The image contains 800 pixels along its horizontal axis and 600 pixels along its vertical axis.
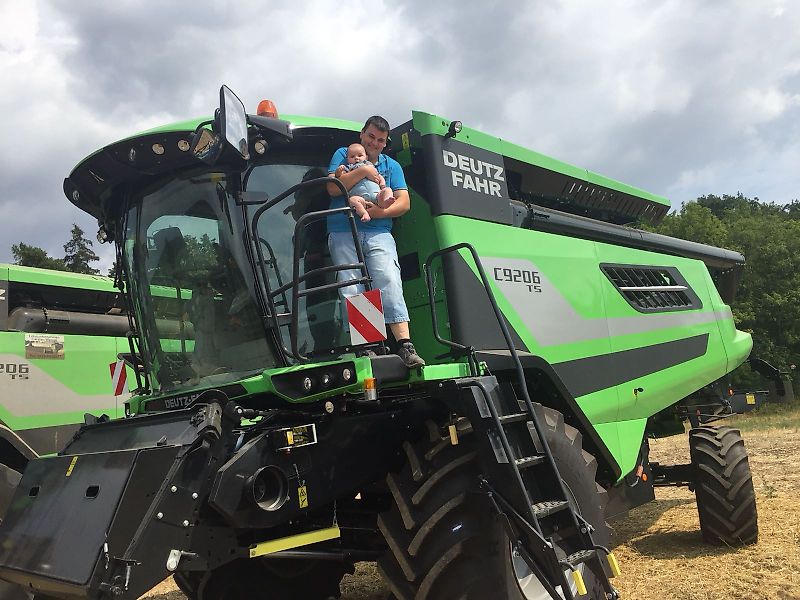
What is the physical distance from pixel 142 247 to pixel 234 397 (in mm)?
1273

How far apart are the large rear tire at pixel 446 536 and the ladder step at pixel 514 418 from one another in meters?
0.20

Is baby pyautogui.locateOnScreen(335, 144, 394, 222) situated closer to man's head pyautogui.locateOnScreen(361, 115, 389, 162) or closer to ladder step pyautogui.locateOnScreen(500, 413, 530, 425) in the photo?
man's head pyautogui.locateOnScreen(361, 115, 389, 162)

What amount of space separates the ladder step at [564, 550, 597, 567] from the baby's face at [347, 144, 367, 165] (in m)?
2.39

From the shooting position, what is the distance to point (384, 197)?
12.3ft

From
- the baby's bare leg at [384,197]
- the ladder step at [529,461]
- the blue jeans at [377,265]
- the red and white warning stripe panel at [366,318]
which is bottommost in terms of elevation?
the ladder step at [529,461]

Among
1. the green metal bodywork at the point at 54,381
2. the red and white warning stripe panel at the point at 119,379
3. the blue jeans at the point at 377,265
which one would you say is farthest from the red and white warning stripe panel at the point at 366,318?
the green metal bodywork at the point at 54,381

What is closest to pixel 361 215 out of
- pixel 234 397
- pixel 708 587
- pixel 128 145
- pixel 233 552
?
pixel 234 397

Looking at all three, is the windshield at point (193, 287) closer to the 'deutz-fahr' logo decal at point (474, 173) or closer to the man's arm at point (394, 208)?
the man's arm at point (394, 208)

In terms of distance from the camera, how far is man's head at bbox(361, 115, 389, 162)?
12.7 ft

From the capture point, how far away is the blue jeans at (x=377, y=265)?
3664mm

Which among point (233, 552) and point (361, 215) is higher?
point (361, 215)

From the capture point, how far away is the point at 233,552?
308 centimetres

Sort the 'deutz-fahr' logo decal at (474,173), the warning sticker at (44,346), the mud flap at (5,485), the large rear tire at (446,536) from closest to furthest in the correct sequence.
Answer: the large rear tire at (446,536)
the 'deutz-fahr' logo decal at (474,173)
the mud flap at (5,485)
the warning sticker at (44,346)

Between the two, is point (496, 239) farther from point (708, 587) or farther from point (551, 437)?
point (708, 587)
